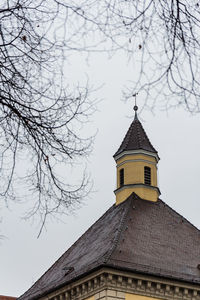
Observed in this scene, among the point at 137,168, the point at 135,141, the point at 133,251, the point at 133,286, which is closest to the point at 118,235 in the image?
the point at 133,251


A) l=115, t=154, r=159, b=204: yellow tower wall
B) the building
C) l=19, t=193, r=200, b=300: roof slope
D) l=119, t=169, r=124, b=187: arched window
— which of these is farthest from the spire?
l=19, t=193, r=200, b=300: roof slope

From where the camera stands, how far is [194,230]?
31.5m

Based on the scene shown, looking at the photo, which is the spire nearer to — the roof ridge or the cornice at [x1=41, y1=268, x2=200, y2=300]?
the roof ridge

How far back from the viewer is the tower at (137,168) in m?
32.8

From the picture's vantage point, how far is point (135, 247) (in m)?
27.0

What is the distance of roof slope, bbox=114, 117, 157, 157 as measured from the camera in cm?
3438

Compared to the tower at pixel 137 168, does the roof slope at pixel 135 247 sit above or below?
below

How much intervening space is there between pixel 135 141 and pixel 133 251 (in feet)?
31.5

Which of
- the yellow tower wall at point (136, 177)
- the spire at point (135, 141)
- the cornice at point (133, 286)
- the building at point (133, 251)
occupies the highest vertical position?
the spire at point (135, 141)

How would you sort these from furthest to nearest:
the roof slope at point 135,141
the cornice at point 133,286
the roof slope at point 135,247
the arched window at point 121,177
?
1. the roof slope at point 135,141
2. the arched window at point 121,177
3. the roof slope at point 135,247
4. the cornice at point 133,286

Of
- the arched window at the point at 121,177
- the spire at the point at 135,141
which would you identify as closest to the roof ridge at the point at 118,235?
the arched window at the point at 121,177

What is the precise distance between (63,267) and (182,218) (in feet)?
21.7

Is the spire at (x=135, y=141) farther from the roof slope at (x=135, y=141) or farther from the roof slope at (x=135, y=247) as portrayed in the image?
the roof slope at (x=135, y=247)

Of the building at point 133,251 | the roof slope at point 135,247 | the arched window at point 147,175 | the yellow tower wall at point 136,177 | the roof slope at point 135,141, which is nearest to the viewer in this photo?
the building at point 133,251
